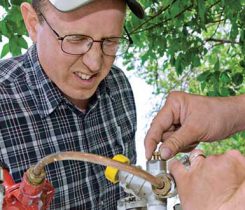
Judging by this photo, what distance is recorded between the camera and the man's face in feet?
5.34

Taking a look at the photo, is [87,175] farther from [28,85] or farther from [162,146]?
[162,146]

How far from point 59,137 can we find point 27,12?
462 millimetres

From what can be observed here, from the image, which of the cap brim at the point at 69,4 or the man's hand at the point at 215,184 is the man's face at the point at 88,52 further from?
the man's hand at the point at 215,184

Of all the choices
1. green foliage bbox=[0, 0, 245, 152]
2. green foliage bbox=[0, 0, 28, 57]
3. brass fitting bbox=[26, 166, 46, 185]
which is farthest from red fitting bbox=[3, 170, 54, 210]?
green foliage bbox=[0, 0, 245, 152]

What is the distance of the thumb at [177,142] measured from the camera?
1311 mm

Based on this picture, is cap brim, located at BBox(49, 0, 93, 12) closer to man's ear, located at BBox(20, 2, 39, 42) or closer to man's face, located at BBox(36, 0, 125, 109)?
man's face, located at BBox(36, 0, 125, 109)

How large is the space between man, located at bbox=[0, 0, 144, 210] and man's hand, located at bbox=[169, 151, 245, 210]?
0.83 m

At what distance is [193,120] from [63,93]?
51 centimetres

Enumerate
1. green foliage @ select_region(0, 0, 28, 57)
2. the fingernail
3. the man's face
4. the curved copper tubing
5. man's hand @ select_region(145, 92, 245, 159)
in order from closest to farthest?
the curved copper tubing, the fingernail, man's hand @ select_region(145, 92, 245, 159), the man's face, green foliage @ select_region(0, 0, 28, 57)

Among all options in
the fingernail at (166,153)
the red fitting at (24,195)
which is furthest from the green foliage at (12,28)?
the red fitting at (24,195)

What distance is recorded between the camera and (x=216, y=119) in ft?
5.31

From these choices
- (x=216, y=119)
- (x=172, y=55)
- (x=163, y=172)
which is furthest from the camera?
(x=172, y=55)

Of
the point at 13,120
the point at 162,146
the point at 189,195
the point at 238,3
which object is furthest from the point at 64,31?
the point at 238,3

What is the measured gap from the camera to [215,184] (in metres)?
0.85
